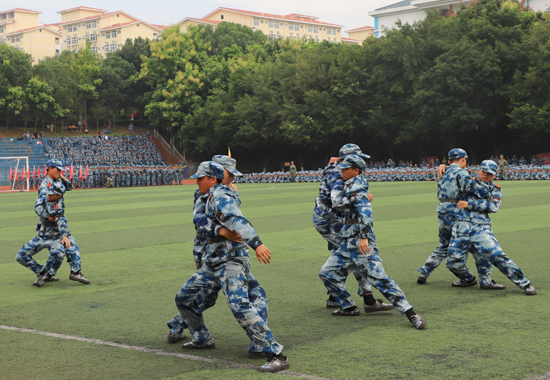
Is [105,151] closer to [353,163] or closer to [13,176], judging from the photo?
[13,176]

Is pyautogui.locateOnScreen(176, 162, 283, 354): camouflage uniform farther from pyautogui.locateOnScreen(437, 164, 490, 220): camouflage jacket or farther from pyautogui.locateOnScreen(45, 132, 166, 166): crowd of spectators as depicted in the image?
pyautogui.locateOnScreen(45, 132, 166, 166): crowd of spectators

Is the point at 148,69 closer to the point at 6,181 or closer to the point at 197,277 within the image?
the point at 6,181

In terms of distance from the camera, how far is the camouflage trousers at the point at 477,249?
803cm

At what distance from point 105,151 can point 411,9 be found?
46452 mm

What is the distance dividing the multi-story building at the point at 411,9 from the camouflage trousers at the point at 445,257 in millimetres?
74748

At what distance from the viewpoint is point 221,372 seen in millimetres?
5305

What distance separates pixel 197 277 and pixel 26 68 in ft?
256

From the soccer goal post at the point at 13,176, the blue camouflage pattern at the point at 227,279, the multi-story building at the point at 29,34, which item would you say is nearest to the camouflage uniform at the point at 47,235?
the blue camouflage pattern at the point at 227,279

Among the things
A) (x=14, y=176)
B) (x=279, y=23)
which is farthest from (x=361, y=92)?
(x=279, y=23)

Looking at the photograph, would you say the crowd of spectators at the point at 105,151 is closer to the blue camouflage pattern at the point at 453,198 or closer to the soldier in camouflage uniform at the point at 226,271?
→ the blue camouflage pattern at the point at 453,198

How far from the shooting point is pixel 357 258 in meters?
6.88

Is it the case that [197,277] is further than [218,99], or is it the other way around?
[218,99]

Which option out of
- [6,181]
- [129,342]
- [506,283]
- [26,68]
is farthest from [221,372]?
[26,68]

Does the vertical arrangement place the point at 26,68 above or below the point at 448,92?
above
